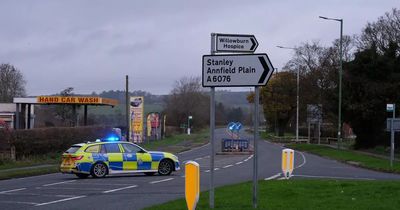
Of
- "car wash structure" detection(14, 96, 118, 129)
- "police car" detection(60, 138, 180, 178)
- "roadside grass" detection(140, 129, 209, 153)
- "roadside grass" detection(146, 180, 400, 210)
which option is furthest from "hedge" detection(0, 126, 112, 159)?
"roadside grass" detection(146, 180, 400, 210)

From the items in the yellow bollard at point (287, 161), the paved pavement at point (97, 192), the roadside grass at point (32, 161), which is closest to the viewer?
the paved pavement at point (97, 192)

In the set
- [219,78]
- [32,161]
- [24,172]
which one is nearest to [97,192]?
[219,78]

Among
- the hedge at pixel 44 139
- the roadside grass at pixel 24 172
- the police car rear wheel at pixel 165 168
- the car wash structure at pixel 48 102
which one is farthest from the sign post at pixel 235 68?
the car wash structure at pixel 48 102

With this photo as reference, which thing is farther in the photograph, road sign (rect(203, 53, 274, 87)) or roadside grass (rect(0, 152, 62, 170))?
roadside grass (rect(0, 152, 62, 170))

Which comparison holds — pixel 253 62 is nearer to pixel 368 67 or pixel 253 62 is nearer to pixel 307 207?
pixel 307 207

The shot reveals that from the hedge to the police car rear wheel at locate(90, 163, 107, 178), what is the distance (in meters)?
9.36

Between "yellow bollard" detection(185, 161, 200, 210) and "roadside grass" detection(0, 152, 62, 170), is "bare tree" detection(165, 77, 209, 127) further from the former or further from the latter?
"yellow bollard" detection(185, 161, 200, 210)

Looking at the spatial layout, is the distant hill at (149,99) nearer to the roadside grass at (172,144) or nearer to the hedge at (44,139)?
the roadside grass at (172,144)

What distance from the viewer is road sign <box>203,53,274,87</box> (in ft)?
34.9

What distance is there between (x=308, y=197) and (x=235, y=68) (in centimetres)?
432

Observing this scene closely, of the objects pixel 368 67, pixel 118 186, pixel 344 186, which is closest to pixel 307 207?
pixel 344 186

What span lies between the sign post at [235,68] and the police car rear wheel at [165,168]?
1426 centimetres

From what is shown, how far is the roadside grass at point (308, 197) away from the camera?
1209 centimetres

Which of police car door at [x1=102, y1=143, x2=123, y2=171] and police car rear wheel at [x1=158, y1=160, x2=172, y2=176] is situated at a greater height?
police car door at [x1=102, y1=143, x2=123, y2=171]
